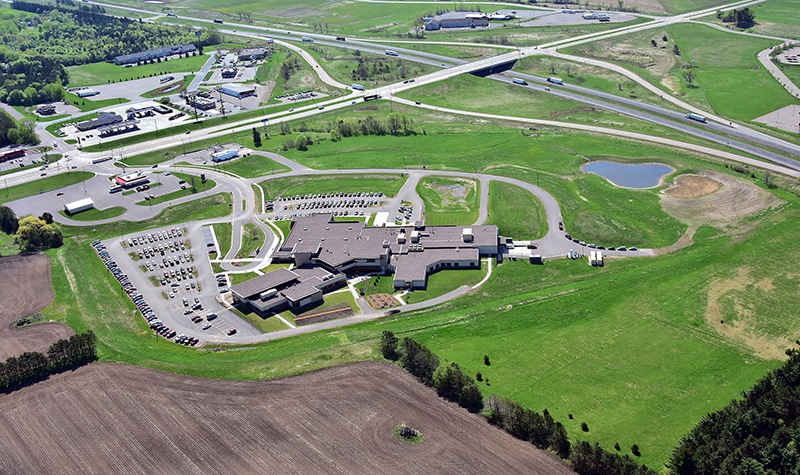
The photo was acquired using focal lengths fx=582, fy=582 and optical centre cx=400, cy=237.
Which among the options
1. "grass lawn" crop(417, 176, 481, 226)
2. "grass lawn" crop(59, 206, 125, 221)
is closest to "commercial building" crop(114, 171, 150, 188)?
"grass lawn" crop(59, 206, 125, 221)

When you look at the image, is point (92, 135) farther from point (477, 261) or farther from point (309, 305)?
point (477, 261)

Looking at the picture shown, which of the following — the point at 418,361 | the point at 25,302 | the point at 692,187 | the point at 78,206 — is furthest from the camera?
the point at 78,206

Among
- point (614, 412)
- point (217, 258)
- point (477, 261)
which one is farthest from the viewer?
point (217, 258)

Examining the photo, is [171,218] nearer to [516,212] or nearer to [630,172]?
[516,212]

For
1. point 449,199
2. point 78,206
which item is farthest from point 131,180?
point 449,199

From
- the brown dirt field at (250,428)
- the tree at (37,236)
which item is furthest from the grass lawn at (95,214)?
the brown dirt field at (250,428)

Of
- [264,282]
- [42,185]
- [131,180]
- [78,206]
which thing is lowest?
[264,282]

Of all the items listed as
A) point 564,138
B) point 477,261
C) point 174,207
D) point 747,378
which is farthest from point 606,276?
point 174,207
